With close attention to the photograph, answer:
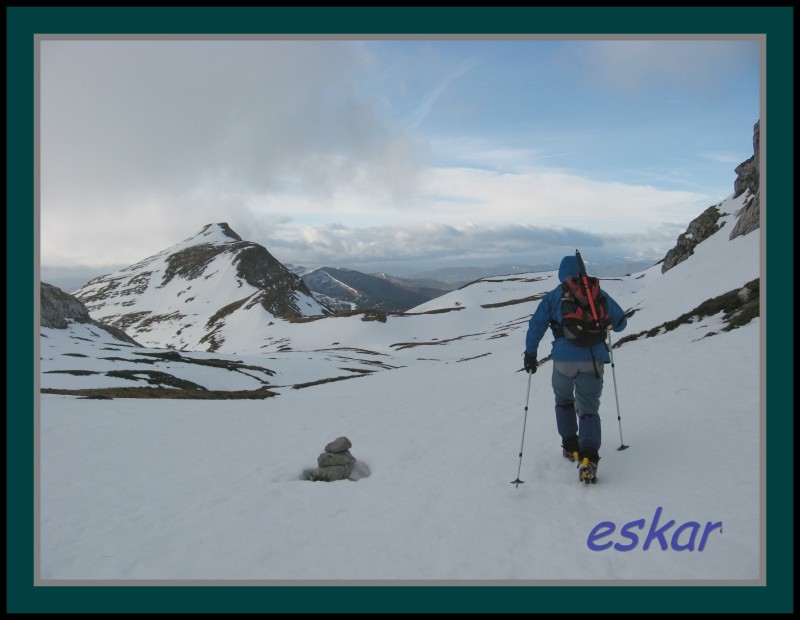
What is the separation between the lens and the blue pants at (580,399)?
7.90 metres

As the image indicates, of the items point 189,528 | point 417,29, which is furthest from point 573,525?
point 417,29

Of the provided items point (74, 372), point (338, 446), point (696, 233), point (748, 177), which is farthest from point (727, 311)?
point (74, 372)

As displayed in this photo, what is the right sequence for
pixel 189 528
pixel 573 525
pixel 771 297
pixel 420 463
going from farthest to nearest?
pixel 420 463
pixel 189 528
pixel 573 525
pixel 771 297

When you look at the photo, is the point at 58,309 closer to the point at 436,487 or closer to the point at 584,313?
the point at 436,487

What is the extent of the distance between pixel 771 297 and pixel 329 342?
317ft

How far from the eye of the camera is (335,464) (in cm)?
1118

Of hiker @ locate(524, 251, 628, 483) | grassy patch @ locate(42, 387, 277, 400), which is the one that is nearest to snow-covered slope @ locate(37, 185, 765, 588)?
hiker @ locate(524, 251, 628, 483)

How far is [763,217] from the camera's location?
5.58 m

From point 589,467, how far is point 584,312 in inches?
112

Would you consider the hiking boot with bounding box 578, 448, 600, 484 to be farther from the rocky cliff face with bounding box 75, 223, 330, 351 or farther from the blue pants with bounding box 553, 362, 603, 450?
the rocky cliff face with bounding box 75, 223, 330, 351

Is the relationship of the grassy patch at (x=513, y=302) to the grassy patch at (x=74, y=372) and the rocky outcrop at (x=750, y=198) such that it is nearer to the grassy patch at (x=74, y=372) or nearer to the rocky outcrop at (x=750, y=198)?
the rocky outcrop at (x=750, y=198)

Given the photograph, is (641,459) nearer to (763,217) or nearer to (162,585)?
(763,217)

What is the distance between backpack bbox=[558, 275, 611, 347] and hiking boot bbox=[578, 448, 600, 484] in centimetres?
199

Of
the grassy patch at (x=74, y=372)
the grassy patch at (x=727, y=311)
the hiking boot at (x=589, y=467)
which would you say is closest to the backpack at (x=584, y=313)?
the hiking boot at (x=589, y=467)
